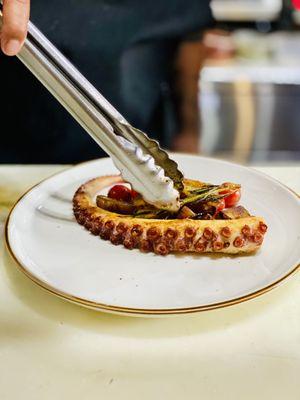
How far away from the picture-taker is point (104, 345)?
2.27ft

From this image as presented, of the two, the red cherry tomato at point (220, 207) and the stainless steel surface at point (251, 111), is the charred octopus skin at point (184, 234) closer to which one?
the red cherry tomato at point (220, 207)

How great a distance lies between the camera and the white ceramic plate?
725mm

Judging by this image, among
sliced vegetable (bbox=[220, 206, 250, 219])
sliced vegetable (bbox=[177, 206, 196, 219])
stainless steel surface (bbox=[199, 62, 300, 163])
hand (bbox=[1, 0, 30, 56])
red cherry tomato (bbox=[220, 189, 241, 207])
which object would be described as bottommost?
stainless steel surface (bbox=[199, 62, 300, 163])

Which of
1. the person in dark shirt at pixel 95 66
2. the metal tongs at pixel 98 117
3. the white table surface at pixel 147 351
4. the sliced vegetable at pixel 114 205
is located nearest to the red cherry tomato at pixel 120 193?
the sliced vegetable at pixel 114 205

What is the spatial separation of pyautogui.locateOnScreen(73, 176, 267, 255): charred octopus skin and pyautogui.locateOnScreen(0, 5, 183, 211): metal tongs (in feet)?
0.16

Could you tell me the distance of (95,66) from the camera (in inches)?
58.9

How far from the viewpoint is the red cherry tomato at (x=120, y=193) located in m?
0.97

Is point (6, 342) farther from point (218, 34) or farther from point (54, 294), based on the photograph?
point (218, 34)

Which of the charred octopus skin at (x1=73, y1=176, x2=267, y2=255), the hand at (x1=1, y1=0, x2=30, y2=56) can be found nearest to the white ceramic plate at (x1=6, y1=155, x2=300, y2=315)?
the charred octopus skin at (x1=73, y1=176, x2=267, y2=255)

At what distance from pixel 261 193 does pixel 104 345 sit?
445 millimetres

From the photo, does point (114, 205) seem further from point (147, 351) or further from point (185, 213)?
point (147, 351)

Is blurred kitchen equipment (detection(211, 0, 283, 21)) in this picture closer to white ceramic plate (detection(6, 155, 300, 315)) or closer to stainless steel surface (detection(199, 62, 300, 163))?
stainless steel surface (detection(199, 62, 300, 163))

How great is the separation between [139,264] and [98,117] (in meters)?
0.22

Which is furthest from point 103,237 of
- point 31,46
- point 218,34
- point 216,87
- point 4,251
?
point 218,34
